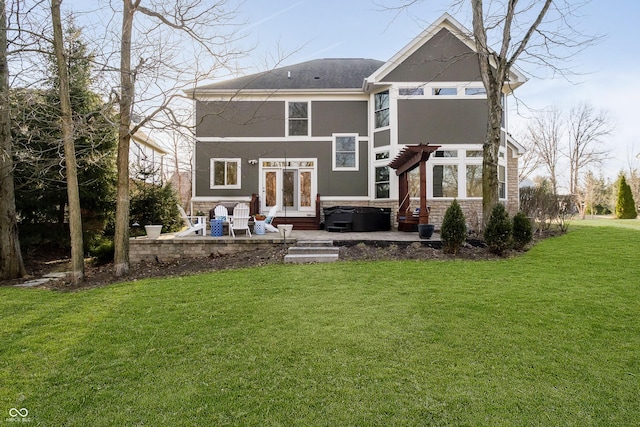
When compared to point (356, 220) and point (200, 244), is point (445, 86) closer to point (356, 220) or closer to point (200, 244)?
point (356, 220)

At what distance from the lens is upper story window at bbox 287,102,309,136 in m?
14.1

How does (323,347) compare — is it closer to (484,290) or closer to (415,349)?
(415,349)

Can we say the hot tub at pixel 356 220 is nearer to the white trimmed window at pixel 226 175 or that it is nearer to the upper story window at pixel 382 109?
the upper story window at pixel 382 109

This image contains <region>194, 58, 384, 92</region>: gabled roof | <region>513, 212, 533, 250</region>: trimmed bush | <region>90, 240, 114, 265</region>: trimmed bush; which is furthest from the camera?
<region>194, 58, 384, 92</region>: gabled roof

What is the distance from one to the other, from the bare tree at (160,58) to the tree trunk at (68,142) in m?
0.67

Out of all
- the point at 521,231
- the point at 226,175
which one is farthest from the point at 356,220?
the point at 226,175

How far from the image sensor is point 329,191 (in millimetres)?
14086

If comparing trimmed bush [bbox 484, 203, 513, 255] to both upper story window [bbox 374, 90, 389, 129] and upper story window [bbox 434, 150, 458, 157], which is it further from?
upper story window [bbox 374, 90, 389, 129]

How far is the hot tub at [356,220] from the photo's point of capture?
11.8m

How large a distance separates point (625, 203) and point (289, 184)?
19.8 meters

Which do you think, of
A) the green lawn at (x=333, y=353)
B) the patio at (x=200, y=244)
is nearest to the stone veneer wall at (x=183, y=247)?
the patio at (x=200, y=244)

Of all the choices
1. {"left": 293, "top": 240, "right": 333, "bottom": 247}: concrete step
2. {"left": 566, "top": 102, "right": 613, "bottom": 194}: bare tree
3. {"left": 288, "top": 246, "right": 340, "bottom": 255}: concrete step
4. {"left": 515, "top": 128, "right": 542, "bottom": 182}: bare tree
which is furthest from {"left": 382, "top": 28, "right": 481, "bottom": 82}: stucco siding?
{"left": 566, "top": 102, "right": 613, "bottom": 194}: bare tree

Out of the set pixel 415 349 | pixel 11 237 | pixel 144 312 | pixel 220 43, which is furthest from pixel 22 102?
pixel 415 349

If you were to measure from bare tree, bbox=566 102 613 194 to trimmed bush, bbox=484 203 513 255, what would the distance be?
90.9 feet
